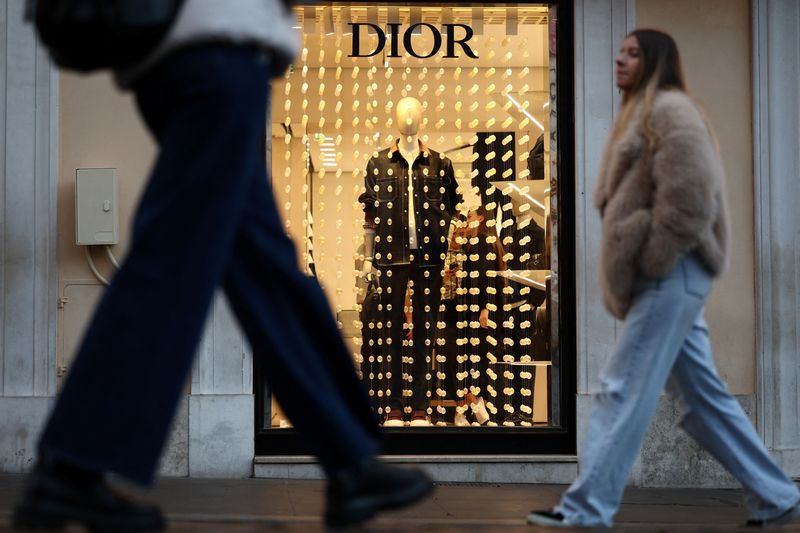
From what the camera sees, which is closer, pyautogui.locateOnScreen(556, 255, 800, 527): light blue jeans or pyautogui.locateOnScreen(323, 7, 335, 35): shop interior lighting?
pyautogui.locateOnScreen(556, 255, 800, 527): light blue jeans

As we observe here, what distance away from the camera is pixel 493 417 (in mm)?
7461

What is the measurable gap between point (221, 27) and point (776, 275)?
515 cm

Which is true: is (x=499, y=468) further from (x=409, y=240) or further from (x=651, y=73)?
(x=651, y=73)

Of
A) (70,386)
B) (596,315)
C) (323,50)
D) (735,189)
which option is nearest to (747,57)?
(735,189)

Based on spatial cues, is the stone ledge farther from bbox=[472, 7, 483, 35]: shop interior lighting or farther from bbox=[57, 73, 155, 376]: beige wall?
bbox=[472, 7, 483, 35]: shop interior lighting

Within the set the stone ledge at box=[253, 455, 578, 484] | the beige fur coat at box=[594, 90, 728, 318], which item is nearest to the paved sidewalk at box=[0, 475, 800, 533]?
the stone ledge at box=[253, 455, 578, 484]

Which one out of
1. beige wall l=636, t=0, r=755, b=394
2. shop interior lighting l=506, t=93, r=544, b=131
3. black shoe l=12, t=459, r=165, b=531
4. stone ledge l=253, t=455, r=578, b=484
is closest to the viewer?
black shoe l=12, t=459, r=165, b=531

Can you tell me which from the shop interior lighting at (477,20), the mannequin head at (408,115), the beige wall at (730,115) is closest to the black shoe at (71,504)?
the mannequin head at (408,115)

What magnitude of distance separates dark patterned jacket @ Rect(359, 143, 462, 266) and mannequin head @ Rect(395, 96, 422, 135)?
0.43 feet

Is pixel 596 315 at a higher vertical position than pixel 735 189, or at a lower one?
lower

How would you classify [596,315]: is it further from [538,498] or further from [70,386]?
[70,386]

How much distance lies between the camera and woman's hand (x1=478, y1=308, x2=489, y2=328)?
750 cm

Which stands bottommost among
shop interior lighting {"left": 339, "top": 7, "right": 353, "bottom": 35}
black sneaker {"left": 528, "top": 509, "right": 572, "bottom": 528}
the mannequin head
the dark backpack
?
black sneaker {"left": 528, "top": 509, "right": 572, "bottom": 528}

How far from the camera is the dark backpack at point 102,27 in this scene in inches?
105
